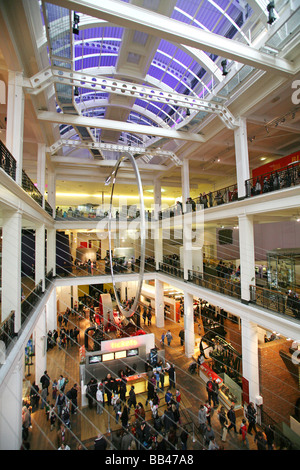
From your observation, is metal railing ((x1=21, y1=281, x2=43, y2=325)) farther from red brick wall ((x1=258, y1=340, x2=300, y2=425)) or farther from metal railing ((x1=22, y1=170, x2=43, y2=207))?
red brick wall ((x1=258, y1=340, x2=300, y2=425))

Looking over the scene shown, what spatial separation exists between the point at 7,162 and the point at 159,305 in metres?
14.5

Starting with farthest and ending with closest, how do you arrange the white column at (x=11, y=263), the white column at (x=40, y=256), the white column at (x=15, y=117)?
the white column at (x=40, y=256)
the white column at (x=15, y=117)
the white column at (x=11, y=263)

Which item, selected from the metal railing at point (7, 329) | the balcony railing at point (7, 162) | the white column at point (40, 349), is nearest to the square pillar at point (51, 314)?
the white column at point (40, 349)

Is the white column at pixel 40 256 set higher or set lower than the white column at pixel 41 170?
lower

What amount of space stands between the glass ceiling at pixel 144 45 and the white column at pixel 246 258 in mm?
4874

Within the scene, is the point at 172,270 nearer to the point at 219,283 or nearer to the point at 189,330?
the point at 189,330

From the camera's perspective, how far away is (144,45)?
7617mm

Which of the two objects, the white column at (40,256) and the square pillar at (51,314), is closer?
the white column at (40,256)

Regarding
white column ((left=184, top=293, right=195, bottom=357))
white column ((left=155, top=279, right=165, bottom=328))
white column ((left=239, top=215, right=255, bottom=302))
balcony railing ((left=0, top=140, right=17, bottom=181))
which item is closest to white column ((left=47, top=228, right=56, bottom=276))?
white column ((left=155, top=279, right=165, bottom=328))

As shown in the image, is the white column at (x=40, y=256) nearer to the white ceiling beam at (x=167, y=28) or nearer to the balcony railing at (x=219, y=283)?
the balcony railing at (x=219, y=283)

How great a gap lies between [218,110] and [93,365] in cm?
1173

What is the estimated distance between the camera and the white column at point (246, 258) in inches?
338

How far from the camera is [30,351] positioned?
1208 cm
